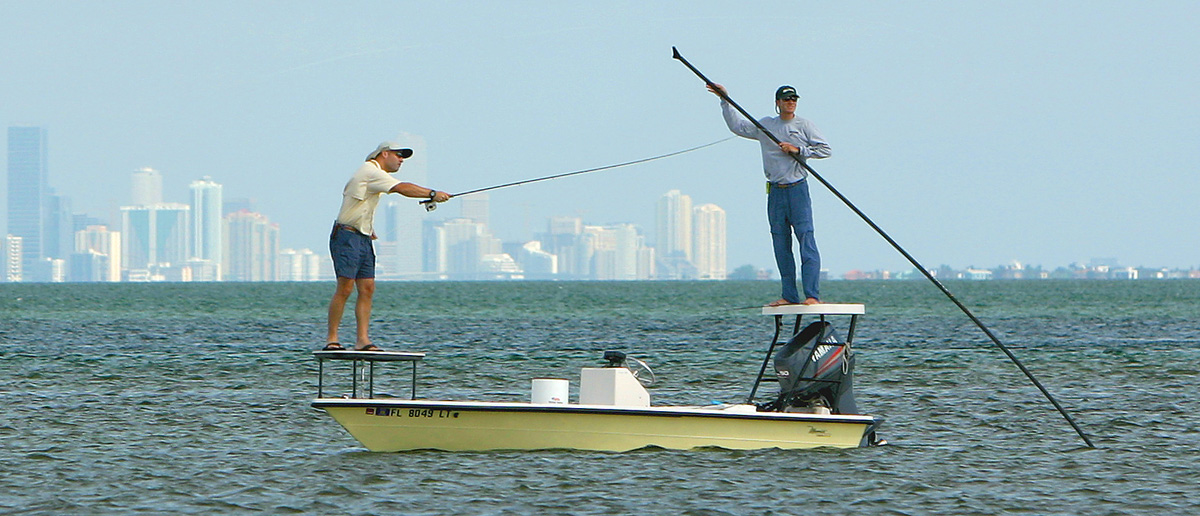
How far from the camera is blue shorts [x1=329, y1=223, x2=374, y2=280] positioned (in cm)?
1429

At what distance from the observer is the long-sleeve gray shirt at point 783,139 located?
50.5 feet

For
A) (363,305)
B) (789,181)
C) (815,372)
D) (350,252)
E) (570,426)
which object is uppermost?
(789,181)

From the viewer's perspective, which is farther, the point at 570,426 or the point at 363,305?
the point at 570,426

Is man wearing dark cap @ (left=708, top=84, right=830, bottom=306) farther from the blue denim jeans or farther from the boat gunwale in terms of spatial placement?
the boat gunwale

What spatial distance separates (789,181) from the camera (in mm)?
15547

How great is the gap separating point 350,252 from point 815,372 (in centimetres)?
450

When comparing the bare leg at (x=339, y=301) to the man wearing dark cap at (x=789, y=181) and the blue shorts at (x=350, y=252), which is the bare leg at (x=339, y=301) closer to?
the blue shorts at (x=350, y=252)

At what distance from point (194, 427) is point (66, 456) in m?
2.99

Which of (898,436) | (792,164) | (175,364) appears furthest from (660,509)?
(175,364)

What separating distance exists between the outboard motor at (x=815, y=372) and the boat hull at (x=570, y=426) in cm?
27

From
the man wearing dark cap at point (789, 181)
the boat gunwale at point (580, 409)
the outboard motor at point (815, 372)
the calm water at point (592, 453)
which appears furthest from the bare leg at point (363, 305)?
the outboard motor at point (815, 372)

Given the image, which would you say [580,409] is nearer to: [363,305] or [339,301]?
[363,305]

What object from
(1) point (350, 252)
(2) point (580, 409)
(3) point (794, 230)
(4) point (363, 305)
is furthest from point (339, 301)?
(3) point (794, 230)

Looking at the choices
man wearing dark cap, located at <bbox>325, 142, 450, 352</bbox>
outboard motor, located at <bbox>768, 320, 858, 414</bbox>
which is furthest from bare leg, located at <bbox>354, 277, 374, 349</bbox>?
outboard motor, located at <bbox>768, 320, 858, 414</bbox>
